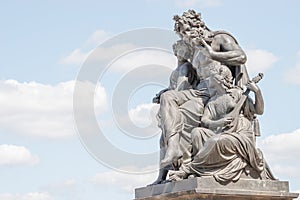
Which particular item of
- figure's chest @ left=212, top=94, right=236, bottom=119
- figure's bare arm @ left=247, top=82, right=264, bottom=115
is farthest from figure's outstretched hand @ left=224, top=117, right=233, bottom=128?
figure's bare arm @ left=247, top=82, right=264, bottom=115

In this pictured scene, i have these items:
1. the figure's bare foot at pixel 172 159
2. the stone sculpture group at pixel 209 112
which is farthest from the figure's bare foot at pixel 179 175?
the figure's bare foot at pixel 172 159

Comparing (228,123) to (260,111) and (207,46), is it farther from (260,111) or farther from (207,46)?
(207,46)

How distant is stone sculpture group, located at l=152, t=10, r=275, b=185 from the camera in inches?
493

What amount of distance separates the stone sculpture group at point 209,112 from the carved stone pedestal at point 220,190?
0.14 m

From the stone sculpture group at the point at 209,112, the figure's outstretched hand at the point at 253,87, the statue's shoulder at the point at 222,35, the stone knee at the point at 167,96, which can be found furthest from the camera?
the statue's shoulder at the point at 222,35

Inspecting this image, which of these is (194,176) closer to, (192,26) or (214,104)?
(214,104)

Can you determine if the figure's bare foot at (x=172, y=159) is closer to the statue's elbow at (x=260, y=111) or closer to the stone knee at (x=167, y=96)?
the stone knee at (x=167, y=96)

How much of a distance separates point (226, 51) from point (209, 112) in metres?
1.29

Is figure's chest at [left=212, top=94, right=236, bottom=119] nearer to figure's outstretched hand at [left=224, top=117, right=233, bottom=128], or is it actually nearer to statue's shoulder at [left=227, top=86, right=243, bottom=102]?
statue's shoulder at [left=227, top=86, right=243, bottom=102]

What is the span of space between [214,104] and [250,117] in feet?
2.27

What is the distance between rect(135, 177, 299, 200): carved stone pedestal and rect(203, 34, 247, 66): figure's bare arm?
2.33 m

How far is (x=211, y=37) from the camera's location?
45.6 ft

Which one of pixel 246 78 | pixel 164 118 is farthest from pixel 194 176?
pixel 246 78

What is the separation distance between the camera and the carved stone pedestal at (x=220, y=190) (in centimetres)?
1220
